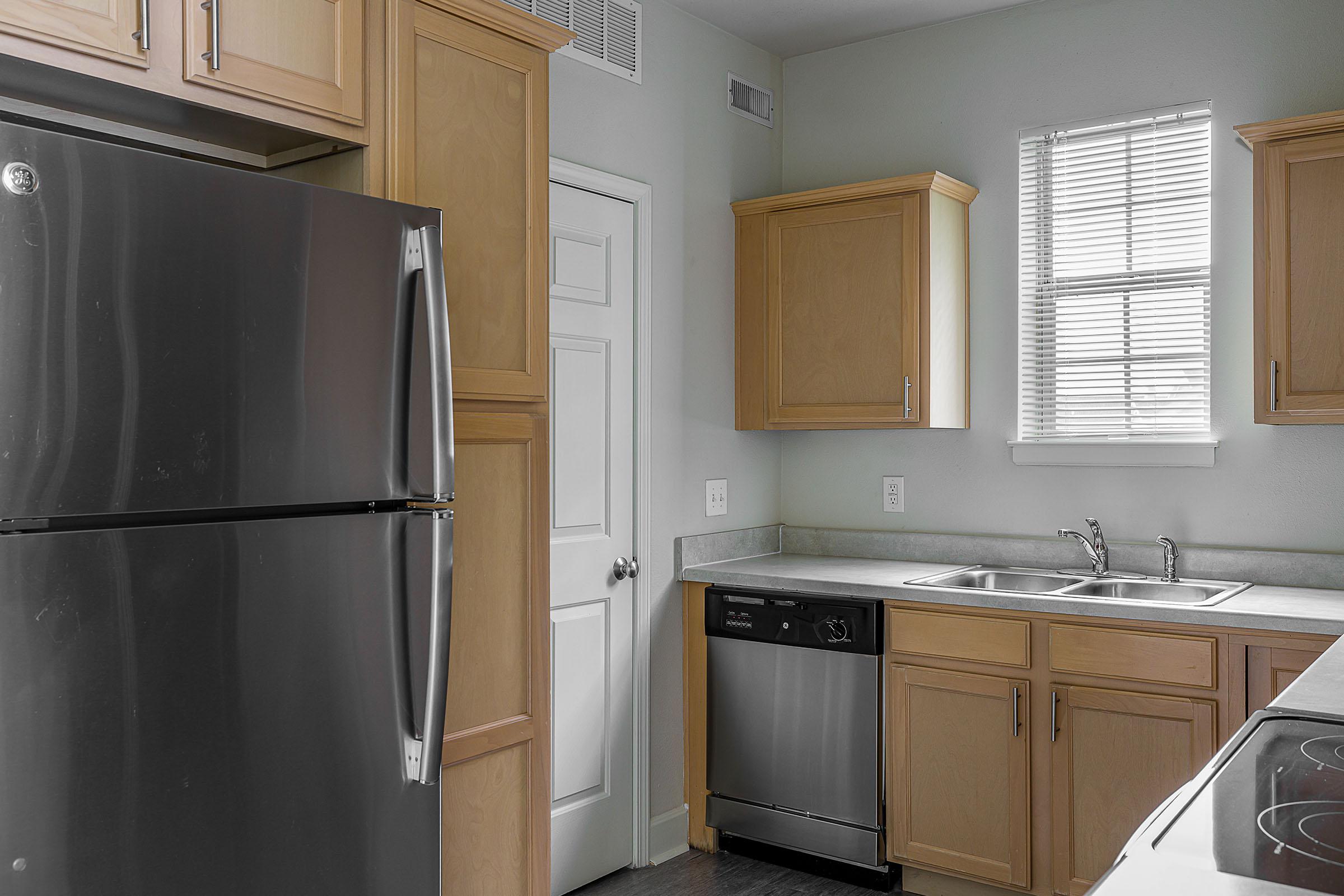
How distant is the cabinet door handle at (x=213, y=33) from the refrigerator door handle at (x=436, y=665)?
799mm

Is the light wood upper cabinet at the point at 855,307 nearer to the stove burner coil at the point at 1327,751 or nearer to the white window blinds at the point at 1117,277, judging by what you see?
the white window blinds at the point at 1117,277

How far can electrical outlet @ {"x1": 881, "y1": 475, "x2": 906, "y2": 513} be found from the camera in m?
3.74

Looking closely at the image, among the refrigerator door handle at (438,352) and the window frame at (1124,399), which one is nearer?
the refrigerator door handle at (438,352)

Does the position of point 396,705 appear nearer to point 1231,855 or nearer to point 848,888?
point 1231,855

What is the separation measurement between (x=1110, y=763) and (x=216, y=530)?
2.27 metres

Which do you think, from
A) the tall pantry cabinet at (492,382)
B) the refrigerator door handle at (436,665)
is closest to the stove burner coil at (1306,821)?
the refrigerator door handle at (436,665)

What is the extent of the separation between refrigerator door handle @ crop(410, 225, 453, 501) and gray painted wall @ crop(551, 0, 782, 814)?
1337 mm

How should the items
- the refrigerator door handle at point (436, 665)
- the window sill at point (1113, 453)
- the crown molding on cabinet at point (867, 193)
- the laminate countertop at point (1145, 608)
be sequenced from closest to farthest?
the laminate countertop at point (1145, 608) → the refrigerator door handle at point (436, 665) → the window sill at point (1113, 453) → the crown molding on cabinet at point (867, 193)

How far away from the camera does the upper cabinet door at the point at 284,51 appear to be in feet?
5.47

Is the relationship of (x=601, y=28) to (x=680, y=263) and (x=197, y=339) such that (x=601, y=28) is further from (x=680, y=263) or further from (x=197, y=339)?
(x=197, y=339)

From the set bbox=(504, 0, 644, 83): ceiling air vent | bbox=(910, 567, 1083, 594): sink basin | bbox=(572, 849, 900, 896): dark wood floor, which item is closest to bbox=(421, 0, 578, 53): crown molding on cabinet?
bbox=(504, 0, 644, 83): ceiling air vent

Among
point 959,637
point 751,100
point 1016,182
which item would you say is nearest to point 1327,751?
point 959,637

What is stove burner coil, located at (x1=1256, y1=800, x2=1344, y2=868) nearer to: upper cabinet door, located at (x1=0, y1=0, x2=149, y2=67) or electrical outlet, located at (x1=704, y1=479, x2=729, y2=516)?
upper cabinet door, located at (x1=0, y1=0, x2=149, y2=67)

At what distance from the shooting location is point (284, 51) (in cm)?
180
